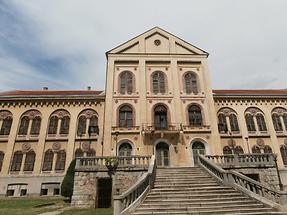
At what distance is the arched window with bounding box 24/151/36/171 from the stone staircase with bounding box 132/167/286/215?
15.8 metres

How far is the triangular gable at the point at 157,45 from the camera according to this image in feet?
89.8

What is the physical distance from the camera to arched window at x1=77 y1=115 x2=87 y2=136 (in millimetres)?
25534

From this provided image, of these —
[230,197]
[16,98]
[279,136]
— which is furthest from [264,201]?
[16,98]

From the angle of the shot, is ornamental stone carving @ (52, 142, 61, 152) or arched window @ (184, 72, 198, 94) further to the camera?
arched window @ (184, 72, 198, 94)

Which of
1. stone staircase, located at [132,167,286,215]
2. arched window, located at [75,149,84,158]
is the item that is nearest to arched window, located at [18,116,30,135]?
arched window, located at [75,149,84,158]

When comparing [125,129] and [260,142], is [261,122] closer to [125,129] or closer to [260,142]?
[260,142]

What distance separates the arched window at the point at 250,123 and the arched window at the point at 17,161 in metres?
26.0

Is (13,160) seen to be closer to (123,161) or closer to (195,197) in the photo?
(123,161)

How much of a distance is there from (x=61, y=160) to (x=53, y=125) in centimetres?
421

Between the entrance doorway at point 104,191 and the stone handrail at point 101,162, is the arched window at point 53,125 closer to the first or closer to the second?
the stone handrail at point 101,162

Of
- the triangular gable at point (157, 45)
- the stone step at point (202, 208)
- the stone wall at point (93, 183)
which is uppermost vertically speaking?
the triangular gable at point (157, 45)

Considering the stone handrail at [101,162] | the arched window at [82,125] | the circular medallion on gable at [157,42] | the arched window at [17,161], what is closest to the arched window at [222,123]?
the circular medallion on gable at [157,42]

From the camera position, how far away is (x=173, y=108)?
2448cm

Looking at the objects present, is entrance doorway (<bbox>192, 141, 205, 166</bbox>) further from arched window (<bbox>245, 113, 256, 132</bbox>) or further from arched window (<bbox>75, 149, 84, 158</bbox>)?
arched window (<bbox>75, 149, 84, 158</bbox>)
